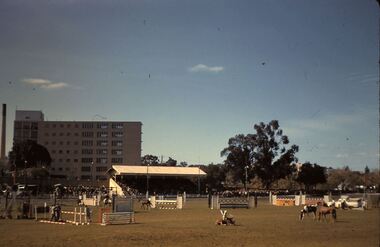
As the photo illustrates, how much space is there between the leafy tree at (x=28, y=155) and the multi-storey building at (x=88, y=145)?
11.3 m

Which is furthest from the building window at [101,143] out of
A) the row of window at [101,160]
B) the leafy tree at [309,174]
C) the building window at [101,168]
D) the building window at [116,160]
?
the leafy tree at [309,174]

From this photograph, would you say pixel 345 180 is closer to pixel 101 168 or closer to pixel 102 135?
pixel 101 168

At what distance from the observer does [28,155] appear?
12850 cm

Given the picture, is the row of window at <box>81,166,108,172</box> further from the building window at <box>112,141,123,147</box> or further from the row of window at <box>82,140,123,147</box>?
the building window at <box>112,141,123,147</box>

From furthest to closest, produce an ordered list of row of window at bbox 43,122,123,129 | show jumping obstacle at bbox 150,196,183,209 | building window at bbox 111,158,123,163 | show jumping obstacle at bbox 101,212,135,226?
building window at bbox 111,158,123,163, row of window at bbox 43,122,123,129, show jumping obstacle at bbox 150,196,183,209, show jumping obstacle at bbox 101,212,135,226

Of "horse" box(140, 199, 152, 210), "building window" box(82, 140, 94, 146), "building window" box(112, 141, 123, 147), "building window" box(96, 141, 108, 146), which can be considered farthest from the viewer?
"building window" box(112, 141, 123, 147)

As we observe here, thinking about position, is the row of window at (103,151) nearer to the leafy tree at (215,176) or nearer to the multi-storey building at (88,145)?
the multi-storey building at (88,145)

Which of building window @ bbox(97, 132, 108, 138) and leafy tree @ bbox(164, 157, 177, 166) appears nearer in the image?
building window @ bbox(97, 132, 108, 138)

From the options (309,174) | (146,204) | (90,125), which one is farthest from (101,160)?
(146,204)

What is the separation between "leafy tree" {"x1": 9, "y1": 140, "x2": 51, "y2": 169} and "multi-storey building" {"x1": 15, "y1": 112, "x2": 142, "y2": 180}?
1132 centimetres

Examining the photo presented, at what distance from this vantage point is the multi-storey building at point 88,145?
472 feet

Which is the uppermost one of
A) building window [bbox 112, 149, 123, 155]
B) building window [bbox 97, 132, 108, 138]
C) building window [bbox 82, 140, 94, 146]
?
building window [bbox 97, 132, 108, 138]

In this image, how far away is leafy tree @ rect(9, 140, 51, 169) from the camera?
12888cm

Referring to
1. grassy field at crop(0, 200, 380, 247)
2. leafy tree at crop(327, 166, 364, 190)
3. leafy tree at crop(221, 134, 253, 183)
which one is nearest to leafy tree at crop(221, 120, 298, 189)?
leafy tree at crop(221, 134, 253, 183)
